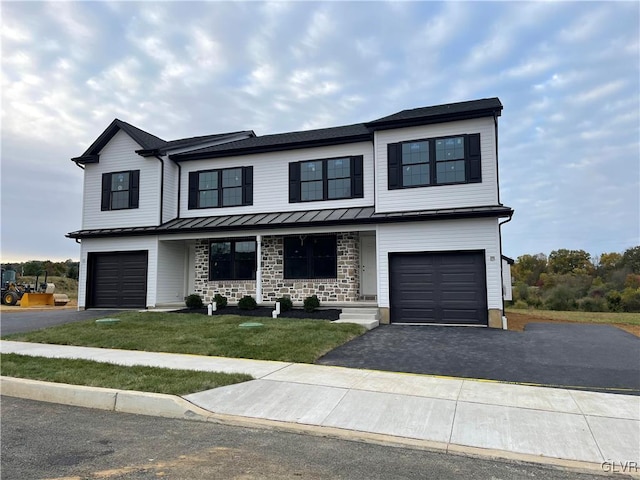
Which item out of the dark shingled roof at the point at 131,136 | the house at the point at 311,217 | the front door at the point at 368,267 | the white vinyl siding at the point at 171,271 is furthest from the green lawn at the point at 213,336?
the dark shingled roof at the point at 131,136

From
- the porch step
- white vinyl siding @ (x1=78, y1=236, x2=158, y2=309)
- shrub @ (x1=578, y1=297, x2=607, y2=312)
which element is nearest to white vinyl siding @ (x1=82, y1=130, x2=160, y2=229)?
white vinyl siding @ (x1=78, y1=236, x2=158, y2=309)

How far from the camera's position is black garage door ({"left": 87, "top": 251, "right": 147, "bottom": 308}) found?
17766mm

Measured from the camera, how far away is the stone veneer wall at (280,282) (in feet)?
52.8

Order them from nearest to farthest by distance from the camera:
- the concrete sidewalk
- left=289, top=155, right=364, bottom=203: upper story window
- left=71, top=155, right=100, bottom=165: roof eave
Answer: the concrete sidewalk
left=289, top=155, right=364, bottom=203: upper story window
left=71, top=155, right=100, bottom=165: roof eave

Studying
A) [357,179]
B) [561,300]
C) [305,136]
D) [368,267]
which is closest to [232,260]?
[368,267]

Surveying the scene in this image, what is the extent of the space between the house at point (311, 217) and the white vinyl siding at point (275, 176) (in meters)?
0.05

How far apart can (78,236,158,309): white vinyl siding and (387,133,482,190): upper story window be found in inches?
397

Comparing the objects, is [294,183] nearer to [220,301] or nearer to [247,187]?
[247,187]

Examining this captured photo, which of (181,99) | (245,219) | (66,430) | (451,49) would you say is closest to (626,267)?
(451,49)

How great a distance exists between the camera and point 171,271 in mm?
18156

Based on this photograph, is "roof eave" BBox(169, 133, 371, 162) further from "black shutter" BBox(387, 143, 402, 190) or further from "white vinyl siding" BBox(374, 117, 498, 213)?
"black shutter" BBox(387, 143, 402, 190)

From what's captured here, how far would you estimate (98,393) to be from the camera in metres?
6.37

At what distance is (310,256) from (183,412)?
11.2 metres

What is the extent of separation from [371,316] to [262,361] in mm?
5923
